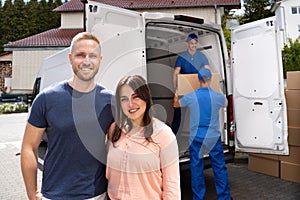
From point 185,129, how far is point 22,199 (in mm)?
2700

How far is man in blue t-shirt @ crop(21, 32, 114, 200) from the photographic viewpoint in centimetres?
156

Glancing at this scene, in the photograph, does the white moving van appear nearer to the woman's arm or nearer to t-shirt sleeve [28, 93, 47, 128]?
t-shirt sleeve [28, 93, 47, 128]

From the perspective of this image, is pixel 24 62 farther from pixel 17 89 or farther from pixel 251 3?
pixel 251 3

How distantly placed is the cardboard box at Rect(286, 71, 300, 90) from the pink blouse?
3.54m

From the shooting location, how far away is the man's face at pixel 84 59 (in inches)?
61.8

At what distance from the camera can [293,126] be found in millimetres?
4508

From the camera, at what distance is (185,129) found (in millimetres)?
4449

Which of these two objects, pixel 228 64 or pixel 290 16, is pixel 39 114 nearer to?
pixel 228 64

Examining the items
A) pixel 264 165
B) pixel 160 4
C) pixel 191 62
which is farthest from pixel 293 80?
pixel 160 4

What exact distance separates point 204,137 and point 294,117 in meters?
2.18

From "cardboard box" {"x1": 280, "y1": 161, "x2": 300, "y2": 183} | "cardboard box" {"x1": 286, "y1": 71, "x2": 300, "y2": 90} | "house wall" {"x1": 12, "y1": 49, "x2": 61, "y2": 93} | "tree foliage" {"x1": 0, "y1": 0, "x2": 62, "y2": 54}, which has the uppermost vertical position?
"tree foliage" {"x1": 0, "y1": 0, "x2": 62, "y2": 54}

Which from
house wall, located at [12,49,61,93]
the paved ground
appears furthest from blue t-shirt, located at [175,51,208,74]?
house wall, located at [12,49,61,93]

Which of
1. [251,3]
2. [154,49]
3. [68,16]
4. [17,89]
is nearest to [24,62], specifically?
[17,89]

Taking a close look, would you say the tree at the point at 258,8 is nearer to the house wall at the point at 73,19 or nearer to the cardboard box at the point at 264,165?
the house wall at the point at 73,19
